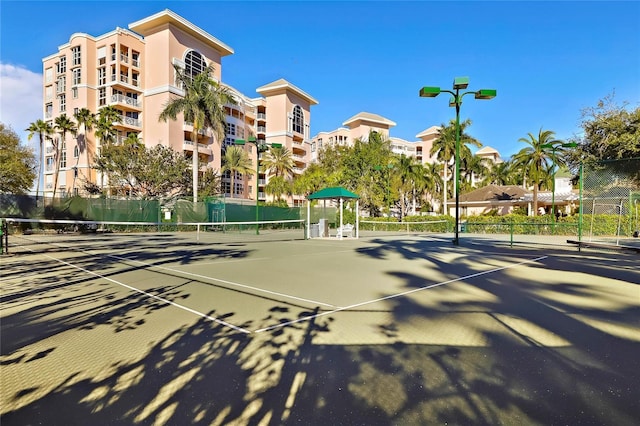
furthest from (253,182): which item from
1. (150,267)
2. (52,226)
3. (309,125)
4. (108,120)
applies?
(150,267)

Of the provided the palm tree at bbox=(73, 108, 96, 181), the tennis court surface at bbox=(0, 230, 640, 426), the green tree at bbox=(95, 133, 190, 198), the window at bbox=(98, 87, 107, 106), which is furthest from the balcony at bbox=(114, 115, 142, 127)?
the tennis court surface at bbox=(0, 230, 640, 426)

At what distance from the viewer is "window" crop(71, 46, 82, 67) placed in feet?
168

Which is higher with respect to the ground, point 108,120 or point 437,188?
point 108,120

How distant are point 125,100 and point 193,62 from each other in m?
10.9

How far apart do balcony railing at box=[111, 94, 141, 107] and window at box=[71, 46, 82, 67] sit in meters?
10.0

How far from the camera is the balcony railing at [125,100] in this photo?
156ft

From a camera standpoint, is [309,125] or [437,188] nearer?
[437,188]

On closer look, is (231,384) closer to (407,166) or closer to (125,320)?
(125,320)

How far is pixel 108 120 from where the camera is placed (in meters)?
44.8

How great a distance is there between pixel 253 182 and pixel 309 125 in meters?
19.1

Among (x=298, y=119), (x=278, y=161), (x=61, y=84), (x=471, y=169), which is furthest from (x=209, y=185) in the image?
(x=471, y=169)

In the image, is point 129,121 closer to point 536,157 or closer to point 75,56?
point 75,56

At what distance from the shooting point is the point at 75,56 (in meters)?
51.7

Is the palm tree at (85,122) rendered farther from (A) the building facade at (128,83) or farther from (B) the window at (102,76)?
(B) the window at (102,76)
